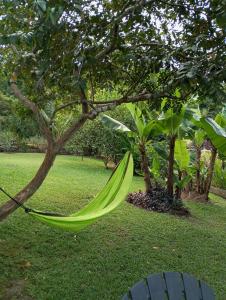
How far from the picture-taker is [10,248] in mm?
4137

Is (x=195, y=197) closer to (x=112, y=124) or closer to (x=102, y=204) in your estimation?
(x=112, y=124)

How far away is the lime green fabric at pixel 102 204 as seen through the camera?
296 centimetres

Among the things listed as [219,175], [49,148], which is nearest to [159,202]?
[49,148]

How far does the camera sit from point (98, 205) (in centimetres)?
333

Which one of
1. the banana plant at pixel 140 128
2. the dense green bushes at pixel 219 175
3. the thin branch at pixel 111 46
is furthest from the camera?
the dense green bushes at pixel 219 175

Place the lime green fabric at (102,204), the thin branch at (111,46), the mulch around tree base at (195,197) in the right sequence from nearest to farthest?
the lime green fabric at (102,204) < the thin branch at (111,46) < the mulch around tree base at (195,197)

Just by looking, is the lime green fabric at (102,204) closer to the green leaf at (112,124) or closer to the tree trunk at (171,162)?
the green leaf at (112,124)

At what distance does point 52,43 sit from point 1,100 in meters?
3.96

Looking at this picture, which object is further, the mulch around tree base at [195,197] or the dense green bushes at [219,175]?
the dense green bushes at [219,175]

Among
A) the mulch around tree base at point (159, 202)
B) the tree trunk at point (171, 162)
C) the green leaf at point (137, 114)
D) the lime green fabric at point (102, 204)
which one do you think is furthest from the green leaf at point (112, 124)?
the lime green fabric at point (102, 204)

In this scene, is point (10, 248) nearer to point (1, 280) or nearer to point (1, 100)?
point (1, 280)

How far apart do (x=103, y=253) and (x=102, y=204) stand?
1.27 meters

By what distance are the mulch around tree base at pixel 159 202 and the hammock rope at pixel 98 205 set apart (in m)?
3.53

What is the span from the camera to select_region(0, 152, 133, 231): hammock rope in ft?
9.74
